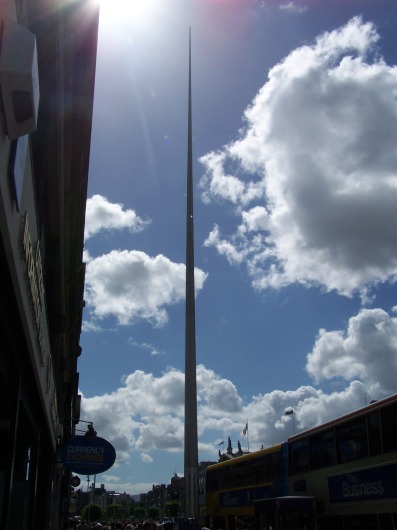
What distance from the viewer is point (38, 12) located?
6.57 meters

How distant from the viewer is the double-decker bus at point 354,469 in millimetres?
12867

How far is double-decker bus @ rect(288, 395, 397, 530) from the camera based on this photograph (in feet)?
42.2

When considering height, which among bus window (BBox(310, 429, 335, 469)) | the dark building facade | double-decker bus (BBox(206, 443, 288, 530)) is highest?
the dark building facade

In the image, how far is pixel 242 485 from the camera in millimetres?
22609

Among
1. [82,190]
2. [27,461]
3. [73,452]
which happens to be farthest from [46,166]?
[73,452]

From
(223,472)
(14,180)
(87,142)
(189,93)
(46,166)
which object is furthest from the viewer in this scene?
(189,93)

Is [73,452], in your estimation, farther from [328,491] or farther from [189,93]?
[189,93]

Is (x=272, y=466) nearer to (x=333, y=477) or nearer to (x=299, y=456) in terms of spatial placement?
(x=299, y=456)

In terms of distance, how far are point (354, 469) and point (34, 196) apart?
37.1 ft

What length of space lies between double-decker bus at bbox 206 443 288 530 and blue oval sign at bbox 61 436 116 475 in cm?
743

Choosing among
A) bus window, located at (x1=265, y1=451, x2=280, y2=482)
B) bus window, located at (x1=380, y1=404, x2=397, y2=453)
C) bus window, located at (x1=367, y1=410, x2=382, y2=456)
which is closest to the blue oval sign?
bus window, located at (x1=367, y1=410, x2=382, y2=456)

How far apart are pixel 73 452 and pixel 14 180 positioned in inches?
431

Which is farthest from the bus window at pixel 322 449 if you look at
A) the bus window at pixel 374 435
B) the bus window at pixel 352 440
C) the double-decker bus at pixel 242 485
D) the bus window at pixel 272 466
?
the bus window at pixel 272 466

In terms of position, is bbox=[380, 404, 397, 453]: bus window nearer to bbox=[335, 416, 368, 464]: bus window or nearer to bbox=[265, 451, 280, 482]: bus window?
bbox=[335, 416, 368, 464]: bus window
